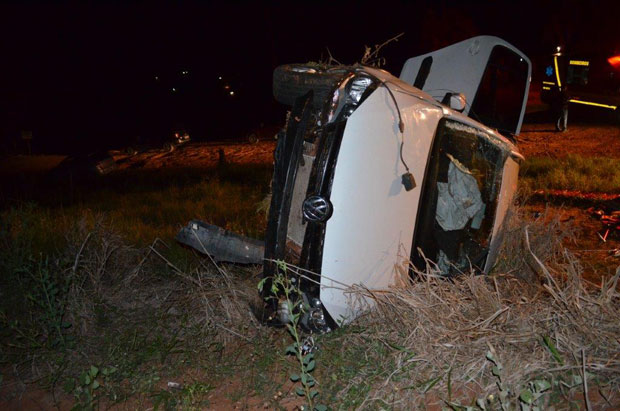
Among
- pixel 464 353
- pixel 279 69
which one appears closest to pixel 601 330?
pixel 464 353

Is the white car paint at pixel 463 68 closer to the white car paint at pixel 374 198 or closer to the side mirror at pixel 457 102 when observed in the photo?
the side mirror at pixel 457 102

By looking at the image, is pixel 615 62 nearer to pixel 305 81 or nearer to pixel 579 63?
pixel 579 63

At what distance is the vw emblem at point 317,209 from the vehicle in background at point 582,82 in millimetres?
10849

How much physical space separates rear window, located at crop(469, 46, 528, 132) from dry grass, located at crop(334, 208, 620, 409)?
2.05 m

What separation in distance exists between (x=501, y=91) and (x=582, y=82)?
928cm

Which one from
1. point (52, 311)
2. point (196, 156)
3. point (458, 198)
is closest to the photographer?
point (52, 311)

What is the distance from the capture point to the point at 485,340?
2688 mm

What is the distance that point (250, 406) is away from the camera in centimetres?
306

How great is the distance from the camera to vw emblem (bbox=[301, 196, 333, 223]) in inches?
118

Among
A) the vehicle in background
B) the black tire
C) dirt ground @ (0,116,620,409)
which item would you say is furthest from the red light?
the black tire

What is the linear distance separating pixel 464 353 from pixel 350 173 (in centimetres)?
123

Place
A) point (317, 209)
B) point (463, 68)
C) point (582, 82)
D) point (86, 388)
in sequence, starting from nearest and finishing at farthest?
point (317, 209)
point (86, 388)
point (463, 68)
point (582, 82)

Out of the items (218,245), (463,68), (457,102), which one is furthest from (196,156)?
(457,102)

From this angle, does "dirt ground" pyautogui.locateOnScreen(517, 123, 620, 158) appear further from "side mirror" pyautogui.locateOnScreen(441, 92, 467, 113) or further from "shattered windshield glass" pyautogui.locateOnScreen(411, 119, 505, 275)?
"side mirror" pyautogui.locateOnScreen(441, 92, 467, 113)
